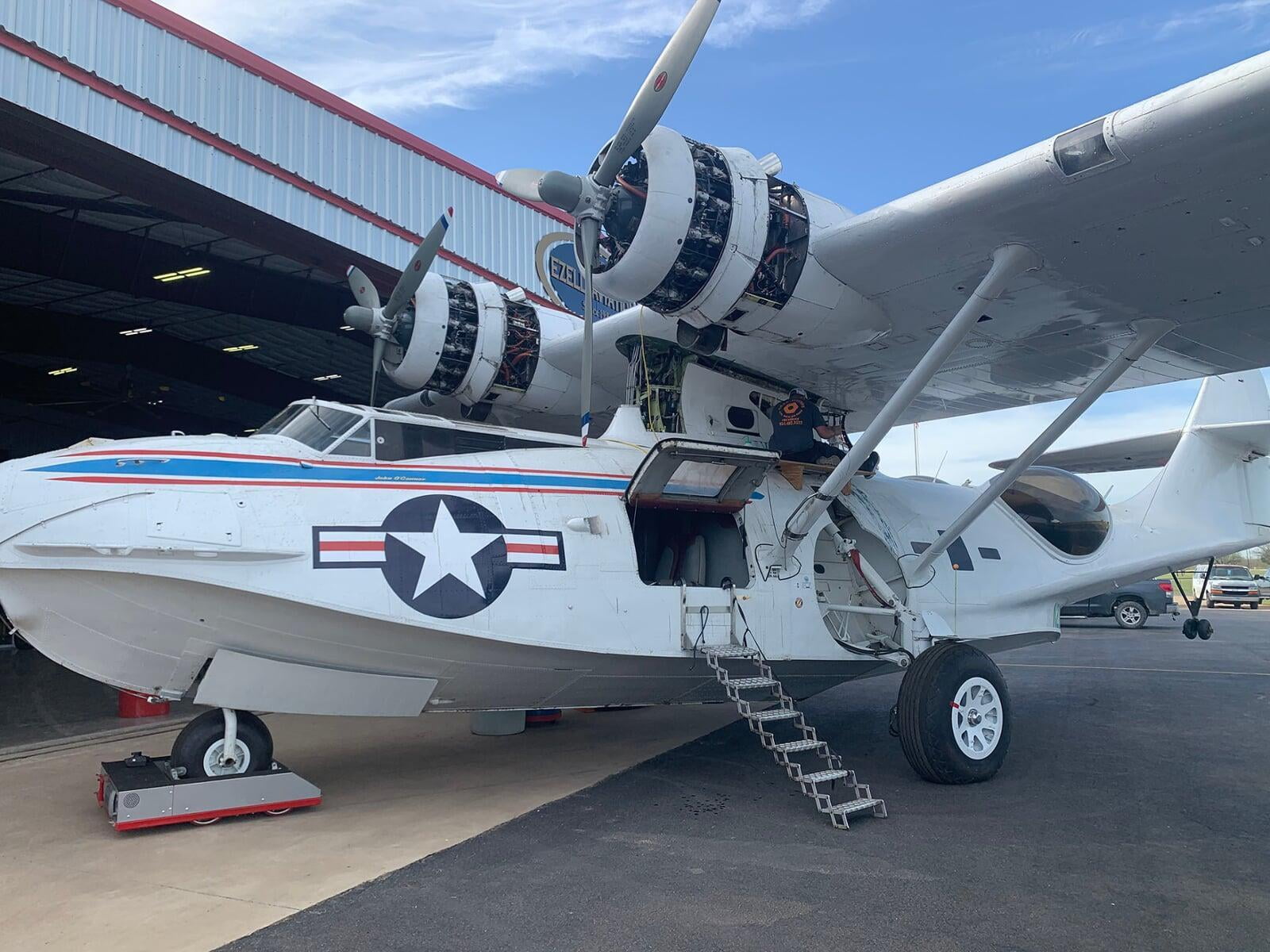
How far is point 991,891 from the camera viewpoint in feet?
16.2

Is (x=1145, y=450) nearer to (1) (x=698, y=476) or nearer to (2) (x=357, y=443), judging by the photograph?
(1) (x=698, y=476)

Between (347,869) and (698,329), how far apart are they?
16.3 feet

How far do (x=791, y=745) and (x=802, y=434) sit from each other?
3.01m

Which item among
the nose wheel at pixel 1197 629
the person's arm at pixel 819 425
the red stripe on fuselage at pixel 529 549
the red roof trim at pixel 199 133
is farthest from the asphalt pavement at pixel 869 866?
the red roof trim at pixel 199 133

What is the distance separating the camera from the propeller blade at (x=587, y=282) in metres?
7.38

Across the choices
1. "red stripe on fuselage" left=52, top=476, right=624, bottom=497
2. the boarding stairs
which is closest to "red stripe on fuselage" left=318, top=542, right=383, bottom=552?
"red stripe on fuselage" left=52, top=476, right=624, bottom=497

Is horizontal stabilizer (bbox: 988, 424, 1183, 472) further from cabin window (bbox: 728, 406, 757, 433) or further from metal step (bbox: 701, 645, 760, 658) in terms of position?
metal step (bbox: 701, 645, 760, 658)

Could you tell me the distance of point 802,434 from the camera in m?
8.66

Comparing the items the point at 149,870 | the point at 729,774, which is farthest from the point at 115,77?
the point at 729,774

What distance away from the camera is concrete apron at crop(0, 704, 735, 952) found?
4574 millimetres

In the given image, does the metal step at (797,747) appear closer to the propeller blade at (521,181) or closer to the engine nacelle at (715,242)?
the engine nacelle at (715,242)

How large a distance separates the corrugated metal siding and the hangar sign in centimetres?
75

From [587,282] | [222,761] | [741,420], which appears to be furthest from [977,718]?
[222,761]

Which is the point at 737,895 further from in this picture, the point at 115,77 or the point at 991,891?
the point at 115,77
